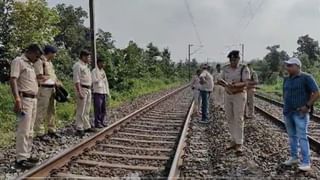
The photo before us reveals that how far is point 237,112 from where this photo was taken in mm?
8453

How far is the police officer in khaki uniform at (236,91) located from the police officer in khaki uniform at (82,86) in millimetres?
3128

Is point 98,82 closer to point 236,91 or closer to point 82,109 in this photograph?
point 82,109

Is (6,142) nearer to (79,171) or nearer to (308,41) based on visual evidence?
(79,171)

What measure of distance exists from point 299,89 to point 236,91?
139 centimetres

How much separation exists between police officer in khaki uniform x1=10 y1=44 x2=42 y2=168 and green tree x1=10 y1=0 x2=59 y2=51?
80.3ft

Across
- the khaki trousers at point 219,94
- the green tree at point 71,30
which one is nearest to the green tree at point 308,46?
the green tree at point 71,30

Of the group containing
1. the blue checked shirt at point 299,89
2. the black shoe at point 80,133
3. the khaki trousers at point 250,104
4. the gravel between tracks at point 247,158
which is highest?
the blue checked shirt at point 299,89

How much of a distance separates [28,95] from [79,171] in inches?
57.2

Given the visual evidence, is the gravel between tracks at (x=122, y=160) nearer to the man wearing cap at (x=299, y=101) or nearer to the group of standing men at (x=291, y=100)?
the group of standing men at (x=291, y=100)

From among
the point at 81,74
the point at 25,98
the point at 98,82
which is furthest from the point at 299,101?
the point at 98,82

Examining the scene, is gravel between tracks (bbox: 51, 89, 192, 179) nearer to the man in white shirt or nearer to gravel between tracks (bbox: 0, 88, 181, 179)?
gravel between tracks (bbox: 0, 88, 181, 179)

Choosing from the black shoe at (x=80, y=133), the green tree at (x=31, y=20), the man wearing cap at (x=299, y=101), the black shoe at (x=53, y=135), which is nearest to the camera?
the man wearing cap at (x=299, y=101)

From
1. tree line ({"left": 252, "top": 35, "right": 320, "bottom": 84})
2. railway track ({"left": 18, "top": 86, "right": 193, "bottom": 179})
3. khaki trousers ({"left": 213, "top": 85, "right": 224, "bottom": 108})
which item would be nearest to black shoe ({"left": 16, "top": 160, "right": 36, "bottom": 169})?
railway track ({"left": 18, "top": 86, "right": 193, "bottom": 179})

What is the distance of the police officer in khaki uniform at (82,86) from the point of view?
33.0 ft
